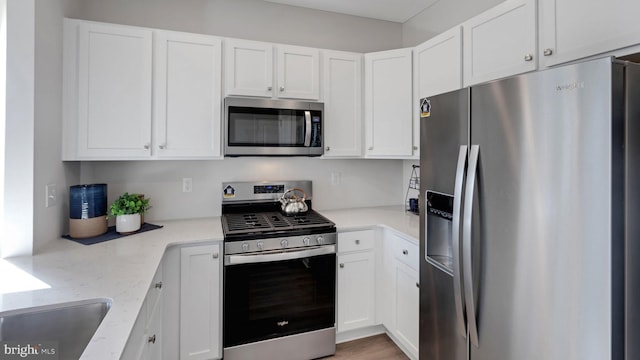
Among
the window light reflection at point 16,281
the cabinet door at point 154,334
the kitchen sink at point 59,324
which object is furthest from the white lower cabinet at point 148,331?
the window light reflection at point 16,281

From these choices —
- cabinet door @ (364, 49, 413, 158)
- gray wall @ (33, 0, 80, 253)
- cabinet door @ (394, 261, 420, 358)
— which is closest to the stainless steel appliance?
cabinet door @ (394, 261, 420, 358)

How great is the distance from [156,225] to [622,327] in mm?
2477

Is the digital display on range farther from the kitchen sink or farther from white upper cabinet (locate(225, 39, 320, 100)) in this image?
the kitchen sink

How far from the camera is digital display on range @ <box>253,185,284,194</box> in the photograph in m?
2.66

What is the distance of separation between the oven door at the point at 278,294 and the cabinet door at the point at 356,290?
8cm

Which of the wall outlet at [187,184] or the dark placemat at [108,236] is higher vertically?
the wall outlet at [187,184]

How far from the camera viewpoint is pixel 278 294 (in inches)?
82.4

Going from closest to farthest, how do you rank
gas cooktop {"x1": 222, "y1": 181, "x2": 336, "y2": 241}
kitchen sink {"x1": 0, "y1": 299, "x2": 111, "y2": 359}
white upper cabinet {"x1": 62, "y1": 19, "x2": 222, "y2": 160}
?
kitchen sink {"x1": 0, "y1": 299, "x2": 111, "y2": 359} < white upper cabinet {"x1": 62, "y1": 19, "x2": 222, "y2": 160} < gas cooktop {"x1": 222, "y1": 181, "x2": 336, "y2": 241}

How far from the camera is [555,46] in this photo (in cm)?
144

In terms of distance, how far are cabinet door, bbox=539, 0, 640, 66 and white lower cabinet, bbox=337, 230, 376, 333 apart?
1.54 metres

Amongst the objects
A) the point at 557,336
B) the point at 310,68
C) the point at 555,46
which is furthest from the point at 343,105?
the point at 557,336

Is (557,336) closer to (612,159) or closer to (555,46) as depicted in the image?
(612,159)

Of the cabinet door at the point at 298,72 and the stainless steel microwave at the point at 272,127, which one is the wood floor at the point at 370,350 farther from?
the cabinet door at the point at 298,72

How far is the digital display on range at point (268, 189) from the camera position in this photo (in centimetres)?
266
